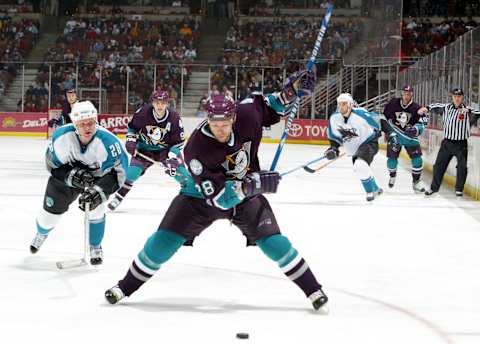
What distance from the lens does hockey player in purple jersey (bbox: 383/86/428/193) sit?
1035 cm

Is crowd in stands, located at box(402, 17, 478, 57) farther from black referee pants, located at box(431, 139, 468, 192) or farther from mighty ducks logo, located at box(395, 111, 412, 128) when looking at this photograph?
black referee pants, located at box(431, 139, 468, 192)

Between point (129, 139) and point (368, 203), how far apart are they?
264 cm

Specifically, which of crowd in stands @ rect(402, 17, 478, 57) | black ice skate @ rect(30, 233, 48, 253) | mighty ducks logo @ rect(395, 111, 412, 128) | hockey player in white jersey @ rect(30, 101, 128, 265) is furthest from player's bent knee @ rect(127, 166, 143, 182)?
crowd in stands @ rect(402, 17, 478, 57)

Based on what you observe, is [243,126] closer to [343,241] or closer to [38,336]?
[38,336]

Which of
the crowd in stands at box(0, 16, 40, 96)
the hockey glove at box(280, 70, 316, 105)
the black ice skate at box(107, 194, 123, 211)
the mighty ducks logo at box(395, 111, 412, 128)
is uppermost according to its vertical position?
the crowd in stands at box(0, 16, 40, 96)

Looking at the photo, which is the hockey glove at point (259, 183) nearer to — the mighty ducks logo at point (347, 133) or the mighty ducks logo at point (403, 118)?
the mighty ducks logo at point (347, 133)

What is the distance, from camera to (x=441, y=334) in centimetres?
371

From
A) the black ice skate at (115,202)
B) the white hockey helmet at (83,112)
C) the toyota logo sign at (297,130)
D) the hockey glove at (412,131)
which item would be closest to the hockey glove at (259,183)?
the white hockey helmet at (83,112)

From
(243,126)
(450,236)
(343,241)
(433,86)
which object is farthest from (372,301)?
(433,86)

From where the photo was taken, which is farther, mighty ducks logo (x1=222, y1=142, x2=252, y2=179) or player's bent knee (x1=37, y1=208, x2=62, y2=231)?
player's bent knee (x1=37, y1=208, x2=62, y2=231)

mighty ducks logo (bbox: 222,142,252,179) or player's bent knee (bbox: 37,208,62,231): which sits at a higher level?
mighty ducks logo (bbox: 222,142,252,179)

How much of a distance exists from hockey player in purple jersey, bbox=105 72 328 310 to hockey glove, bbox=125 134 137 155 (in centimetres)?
408

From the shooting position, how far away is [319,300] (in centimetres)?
401

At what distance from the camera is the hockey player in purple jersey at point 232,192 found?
389 centimetres
